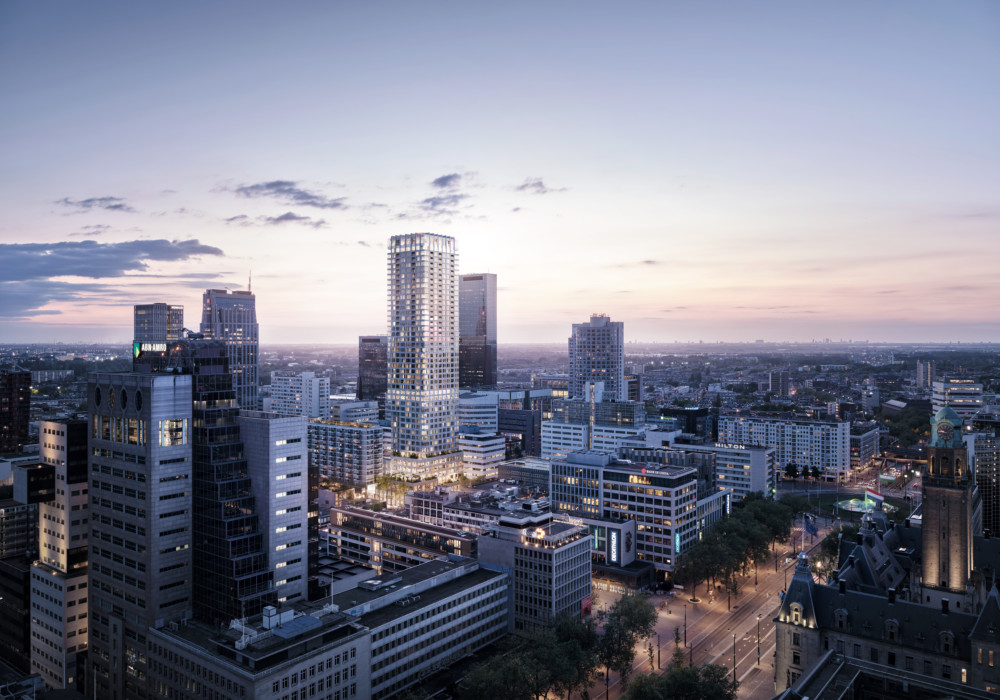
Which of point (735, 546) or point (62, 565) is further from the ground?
point (62, 565)

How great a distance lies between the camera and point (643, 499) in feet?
421

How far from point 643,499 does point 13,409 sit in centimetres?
18504

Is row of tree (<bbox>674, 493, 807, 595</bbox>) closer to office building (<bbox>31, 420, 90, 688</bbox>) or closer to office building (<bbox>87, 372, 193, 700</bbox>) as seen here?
office building (<bbox>87, 372, 193, 700</bbox>)

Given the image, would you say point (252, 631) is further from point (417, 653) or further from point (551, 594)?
point (551, 594)

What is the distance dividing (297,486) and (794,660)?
6879 centimetres

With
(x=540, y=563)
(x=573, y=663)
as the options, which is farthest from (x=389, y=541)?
(x=573, y=663)

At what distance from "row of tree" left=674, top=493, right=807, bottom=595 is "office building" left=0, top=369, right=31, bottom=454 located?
7375 inches

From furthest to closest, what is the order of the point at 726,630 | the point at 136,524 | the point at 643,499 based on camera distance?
the point at 643,499, the point at 726,630, the point at 136,524

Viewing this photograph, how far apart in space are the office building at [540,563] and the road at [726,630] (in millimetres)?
11639

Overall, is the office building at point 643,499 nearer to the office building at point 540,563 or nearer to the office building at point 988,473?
the office building at point 540,563

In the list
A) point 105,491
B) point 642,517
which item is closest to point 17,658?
point 105,491

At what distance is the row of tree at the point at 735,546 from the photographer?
4491 inches

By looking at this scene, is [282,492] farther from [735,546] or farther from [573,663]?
[735,546]

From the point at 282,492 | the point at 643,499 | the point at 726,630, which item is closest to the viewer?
the point at 282,492
